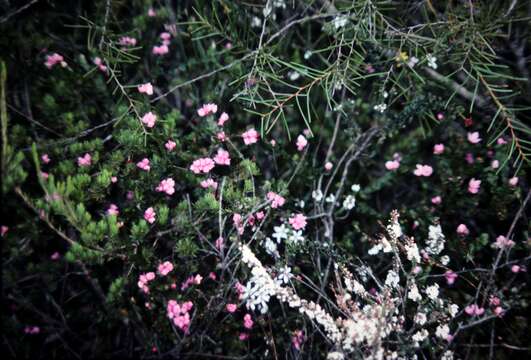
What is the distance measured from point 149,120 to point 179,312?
0.93 metres

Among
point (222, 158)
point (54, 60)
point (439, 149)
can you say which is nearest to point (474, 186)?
point (439, 149)

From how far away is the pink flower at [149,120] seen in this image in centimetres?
179

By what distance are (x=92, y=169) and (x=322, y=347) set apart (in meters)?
1.52

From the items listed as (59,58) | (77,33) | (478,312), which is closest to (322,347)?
(478,312)

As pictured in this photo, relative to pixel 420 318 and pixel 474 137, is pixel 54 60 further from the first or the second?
pixel 474 137

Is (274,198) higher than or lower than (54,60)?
lower

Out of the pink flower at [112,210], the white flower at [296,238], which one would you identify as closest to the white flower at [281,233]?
the white flower at [296,238]

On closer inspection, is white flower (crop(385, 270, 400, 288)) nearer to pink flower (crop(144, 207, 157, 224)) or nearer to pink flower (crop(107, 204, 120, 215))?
pink flower (crop(144, 207, 157, 224))

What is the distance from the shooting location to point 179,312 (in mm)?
1737

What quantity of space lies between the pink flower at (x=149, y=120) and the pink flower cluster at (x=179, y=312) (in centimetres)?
85

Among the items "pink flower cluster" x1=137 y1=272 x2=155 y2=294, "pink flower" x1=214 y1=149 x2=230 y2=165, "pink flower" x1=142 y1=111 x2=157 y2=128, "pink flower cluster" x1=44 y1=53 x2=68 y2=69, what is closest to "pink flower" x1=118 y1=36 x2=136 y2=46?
"pink flower cluster" x1=44 y1=53 x2=68 y2=69

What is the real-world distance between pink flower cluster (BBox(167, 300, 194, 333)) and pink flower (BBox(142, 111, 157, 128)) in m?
0.85

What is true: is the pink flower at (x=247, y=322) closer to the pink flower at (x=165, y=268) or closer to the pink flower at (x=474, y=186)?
the pink flower at (x=165, y=268)

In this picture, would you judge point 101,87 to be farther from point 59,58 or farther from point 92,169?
point 92,169
